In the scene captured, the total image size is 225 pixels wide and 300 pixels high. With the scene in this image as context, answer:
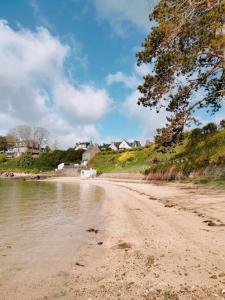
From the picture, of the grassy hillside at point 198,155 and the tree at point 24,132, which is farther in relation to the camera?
the tree at point 24,132

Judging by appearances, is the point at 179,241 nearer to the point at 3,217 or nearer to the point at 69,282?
the point at 69,282

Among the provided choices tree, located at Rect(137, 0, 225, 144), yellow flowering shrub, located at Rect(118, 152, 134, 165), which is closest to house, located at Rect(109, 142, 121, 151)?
yellow flowering shrub, located at Rect(118, 152, 134, 165)

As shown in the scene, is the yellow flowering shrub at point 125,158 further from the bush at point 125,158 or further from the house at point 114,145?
the house at point 114,145

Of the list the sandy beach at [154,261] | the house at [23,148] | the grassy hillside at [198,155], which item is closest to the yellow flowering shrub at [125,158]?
the grassy hillside at [198,155]

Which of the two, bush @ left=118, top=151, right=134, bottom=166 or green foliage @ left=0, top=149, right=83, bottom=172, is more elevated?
green foliage @ left=0, top=149, right=83, bottom=172

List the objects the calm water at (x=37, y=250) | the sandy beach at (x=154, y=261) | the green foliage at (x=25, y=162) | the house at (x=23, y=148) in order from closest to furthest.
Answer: the sandy beach at (x=154, y=261)
the calm water at (x=37, y=250)
the green foliage at (x=25, y=162)
the house at (x=23, y=148)

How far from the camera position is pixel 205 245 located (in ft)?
23.3

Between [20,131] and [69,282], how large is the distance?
149 meters

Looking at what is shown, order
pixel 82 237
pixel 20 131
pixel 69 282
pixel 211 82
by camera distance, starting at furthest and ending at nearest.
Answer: pixel 20 131
pixel 211 82
pixel 82 237
pixel 69 282

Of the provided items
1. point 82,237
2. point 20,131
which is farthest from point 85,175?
point 20,131

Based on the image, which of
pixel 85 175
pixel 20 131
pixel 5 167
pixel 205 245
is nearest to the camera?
pixel 205 245

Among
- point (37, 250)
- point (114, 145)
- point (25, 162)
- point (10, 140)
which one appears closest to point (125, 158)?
point (25, 162)

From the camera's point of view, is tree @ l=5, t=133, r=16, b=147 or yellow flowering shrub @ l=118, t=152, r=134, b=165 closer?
yellow flowering shrub @ l=118, t=152, r=134, b=165

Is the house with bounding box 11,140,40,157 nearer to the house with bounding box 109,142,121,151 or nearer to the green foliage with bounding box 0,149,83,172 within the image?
the house with bounding box 109,142,121,151
